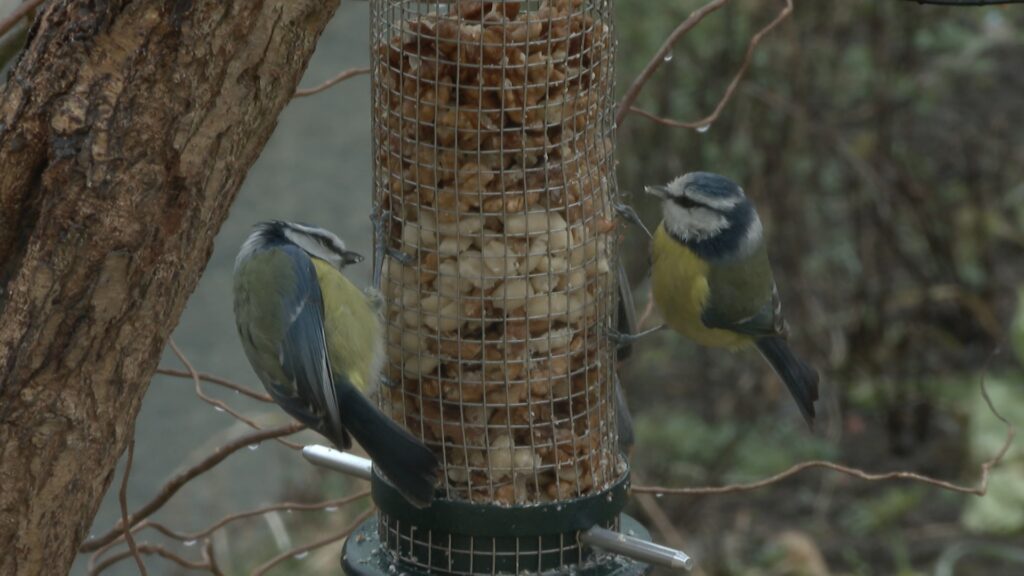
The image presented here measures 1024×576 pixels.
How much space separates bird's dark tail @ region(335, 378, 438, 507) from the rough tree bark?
49 centimetres

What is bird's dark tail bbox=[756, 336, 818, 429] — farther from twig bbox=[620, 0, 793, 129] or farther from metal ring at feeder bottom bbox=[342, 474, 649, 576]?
metal ring at feeder bottom bbox=[342, 474, 649, 576]

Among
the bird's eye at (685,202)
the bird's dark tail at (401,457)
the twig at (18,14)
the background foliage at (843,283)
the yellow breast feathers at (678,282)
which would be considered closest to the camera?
the twig at (18,14)

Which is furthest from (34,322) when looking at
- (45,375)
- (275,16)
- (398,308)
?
(398,308)

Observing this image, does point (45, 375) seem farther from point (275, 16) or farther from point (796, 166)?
point (796, 166)

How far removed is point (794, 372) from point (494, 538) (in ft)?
3.85

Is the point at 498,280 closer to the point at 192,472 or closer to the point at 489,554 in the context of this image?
the point at 489,554

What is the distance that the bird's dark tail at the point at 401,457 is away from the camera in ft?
8.23

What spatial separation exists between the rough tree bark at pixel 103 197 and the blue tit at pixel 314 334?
1.73 ft

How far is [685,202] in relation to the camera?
10.4 ft

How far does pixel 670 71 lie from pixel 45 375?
3.73 metres

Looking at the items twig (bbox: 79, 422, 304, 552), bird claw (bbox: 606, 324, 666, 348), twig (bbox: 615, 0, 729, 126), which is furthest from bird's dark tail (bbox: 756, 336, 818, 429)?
twig (bbox: 79, 422, 304, 552)

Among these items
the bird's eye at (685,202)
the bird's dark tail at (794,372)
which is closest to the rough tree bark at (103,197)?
the bird's eye at (685,202)

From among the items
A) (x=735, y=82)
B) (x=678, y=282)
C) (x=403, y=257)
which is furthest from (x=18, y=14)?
(x=678, y=282)

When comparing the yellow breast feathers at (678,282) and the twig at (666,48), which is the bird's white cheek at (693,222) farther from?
A: the twig at (666,48)
